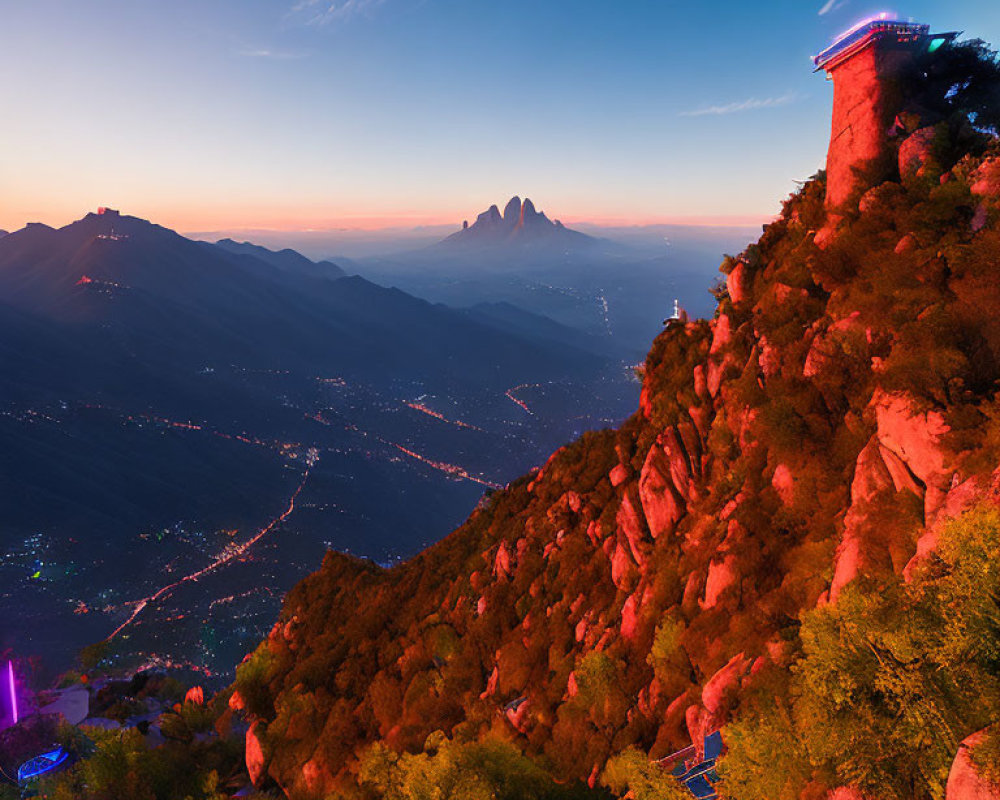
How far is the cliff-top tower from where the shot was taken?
3145 cm

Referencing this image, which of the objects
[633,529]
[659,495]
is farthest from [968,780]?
[633,529]

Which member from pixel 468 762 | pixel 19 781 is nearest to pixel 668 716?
pixel 468 762

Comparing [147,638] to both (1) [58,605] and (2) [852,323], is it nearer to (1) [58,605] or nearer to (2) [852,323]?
(1) [58,605]

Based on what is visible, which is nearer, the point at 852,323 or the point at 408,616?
the point at 852,323

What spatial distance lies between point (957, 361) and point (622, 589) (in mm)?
24230

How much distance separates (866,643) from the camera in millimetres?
14781

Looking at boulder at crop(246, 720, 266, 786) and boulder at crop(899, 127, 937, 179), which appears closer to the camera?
boulder at crop(899, 127, 937, 179)

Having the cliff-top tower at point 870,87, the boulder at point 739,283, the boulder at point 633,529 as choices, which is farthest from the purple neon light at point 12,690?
the cliff-top tower at point 870,87

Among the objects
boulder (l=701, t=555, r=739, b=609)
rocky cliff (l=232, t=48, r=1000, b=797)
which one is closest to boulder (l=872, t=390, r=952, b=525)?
rocky cliff (l=232, t=48, r=1000, b=797)

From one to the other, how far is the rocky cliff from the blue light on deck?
40038mm

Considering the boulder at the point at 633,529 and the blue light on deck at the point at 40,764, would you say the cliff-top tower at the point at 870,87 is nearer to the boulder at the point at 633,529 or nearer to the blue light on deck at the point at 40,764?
the boulder at the point at 633,529

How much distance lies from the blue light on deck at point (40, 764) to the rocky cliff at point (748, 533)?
40.0 m

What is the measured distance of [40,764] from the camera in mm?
63781

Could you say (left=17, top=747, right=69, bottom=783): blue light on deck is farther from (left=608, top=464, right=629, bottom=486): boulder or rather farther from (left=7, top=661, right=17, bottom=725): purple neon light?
(left=608, top=464, right=629, bottom=486): boulder
